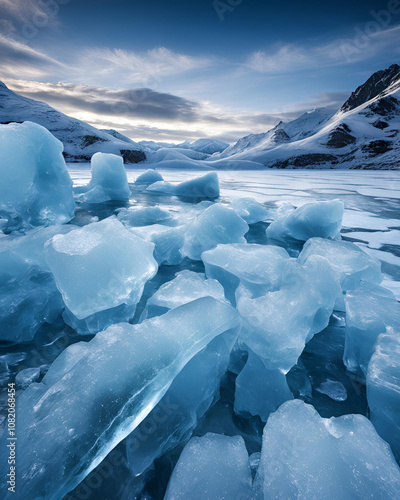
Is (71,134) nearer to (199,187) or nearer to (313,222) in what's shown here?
(199,187)

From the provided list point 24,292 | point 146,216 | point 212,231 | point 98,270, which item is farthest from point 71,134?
point 98,270

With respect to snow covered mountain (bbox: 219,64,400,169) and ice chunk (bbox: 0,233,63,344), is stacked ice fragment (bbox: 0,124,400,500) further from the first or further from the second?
snow covered mountain (bbox: 219,64,400,169)

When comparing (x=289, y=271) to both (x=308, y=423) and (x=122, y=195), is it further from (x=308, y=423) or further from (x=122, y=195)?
(x=122, y=195)

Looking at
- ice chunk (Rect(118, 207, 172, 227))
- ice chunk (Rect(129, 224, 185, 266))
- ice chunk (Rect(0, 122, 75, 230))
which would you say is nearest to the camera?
ice chunk (Rect(129, 224, 185, 266))

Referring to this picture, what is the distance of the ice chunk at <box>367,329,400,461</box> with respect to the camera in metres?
1.02

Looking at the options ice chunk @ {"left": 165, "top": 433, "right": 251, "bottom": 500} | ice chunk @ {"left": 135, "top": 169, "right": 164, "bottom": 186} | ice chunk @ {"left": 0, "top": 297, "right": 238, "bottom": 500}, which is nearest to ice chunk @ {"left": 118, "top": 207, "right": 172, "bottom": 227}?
ice chunk @ {"left": 0, "top": 297, "right": 238, "bottom": 500}

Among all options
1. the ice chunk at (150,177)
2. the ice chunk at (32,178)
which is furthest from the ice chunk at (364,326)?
the ice chunk at (150,177)

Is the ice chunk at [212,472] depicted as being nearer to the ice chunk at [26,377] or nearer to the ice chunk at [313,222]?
the ice chunk at [26,377]

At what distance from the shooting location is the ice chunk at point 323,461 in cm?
75

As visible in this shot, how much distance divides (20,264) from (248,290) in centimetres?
164

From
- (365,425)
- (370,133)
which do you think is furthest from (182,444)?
(370,133)

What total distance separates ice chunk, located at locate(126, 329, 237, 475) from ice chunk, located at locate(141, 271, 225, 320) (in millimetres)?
368

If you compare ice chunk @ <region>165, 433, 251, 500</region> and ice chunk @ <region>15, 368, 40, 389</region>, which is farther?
ice chunk @ <region>15, 368, 40, 389</region>

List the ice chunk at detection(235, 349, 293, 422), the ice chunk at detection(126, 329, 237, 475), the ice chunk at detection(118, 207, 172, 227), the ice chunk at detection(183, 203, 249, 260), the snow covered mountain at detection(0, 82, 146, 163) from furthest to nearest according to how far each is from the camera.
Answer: the snow covered mountain at detection(0, 82, 146, 163) → the ice chunk at detection(118, 207, 172, 227) → the ice chunk at detection(183, 203, 249, 260) → the ice chunk at detection(235, 349, 293, 422) → the ice chunk at detection(126, 329, 237, 475)
